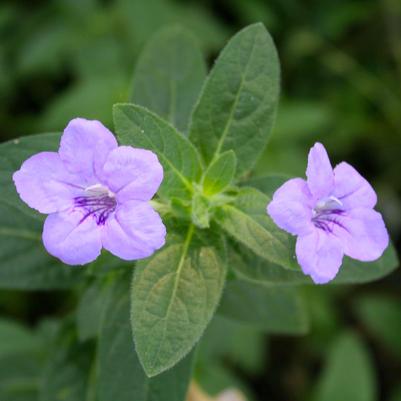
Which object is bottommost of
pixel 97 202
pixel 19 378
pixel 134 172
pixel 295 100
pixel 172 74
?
pixel 295 100

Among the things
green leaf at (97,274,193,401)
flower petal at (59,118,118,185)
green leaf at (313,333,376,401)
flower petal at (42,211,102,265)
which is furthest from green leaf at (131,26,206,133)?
green leaf at (313,333,376,401)

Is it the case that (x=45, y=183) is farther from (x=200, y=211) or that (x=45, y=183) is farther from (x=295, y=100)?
(x=295, y=100)

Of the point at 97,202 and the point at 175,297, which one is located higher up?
the point at 97,202

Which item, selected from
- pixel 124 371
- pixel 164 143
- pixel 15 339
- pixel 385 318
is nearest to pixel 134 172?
pixel 164 143

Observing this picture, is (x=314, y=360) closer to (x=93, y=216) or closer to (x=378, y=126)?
(x=378, y=126)

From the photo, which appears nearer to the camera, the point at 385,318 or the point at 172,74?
the point at 172,74


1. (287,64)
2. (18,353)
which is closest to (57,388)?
(18,353)

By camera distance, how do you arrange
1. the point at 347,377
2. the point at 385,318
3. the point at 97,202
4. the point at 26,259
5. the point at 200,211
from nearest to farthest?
the point at 97,202 < the point at 200,211 < the point at 26,259 < the point at 347,377 < the point at 385,318
